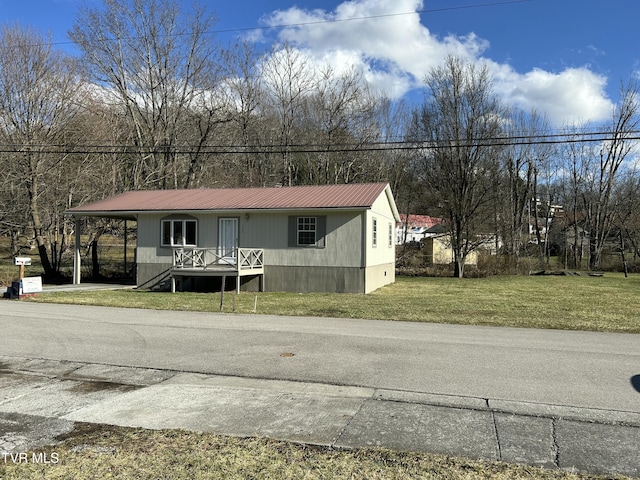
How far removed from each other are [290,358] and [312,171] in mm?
31149

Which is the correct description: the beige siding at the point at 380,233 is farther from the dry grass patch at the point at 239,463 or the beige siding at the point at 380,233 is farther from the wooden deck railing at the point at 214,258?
the dry grass patch at the point at 239,463

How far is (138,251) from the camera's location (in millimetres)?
21484

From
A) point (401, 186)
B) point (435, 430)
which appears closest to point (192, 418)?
point (435, 430)

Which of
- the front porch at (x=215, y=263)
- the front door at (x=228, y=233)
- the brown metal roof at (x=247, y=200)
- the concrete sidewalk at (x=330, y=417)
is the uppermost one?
the brown metal roof at (x=247, y=200)

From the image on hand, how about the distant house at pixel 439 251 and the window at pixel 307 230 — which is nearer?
the window at pixel 307 230

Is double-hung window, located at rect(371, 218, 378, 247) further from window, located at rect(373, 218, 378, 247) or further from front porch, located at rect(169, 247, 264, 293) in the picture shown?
front porch, located at rect(169, 247, 264, 293)

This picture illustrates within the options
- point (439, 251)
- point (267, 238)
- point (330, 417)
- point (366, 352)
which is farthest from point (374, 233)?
point (439, 251)

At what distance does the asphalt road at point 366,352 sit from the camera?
6441mm

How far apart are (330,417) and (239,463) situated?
143cm

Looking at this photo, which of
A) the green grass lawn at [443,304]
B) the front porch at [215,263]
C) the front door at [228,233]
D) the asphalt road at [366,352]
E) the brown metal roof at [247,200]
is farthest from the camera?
the front door at [228,233]

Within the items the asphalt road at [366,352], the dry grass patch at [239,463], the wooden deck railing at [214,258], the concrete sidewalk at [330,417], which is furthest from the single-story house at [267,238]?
the dry grass patch at [239,463]

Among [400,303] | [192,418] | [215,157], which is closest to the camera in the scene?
[192,418]

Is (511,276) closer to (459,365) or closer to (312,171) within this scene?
(312,171)

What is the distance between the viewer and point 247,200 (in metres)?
20.9
